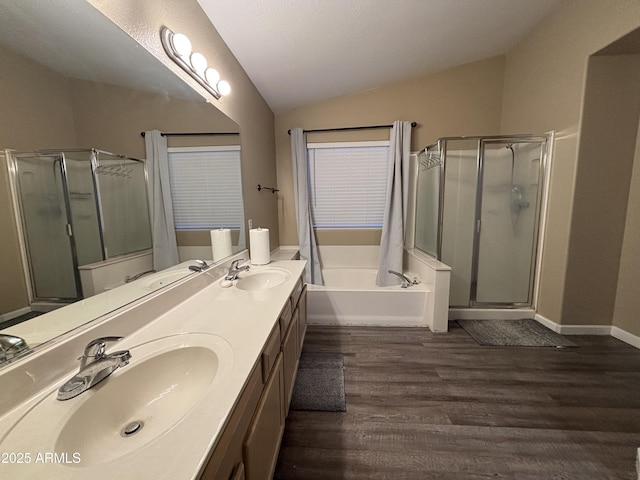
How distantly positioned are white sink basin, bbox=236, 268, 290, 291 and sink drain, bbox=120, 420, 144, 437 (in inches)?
38.3

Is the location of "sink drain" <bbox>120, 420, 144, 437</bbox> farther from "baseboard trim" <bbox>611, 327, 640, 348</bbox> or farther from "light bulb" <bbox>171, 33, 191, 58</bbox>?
"baseboard trim" <bbox>611, 327, 640, 348</bbox>

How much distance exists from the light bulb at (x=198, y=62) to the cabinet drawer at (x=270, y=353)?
144 cm

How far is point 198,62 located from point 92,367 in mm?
1492

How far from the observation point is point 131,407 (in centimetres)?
70

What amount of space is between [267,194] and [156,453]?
2.47m

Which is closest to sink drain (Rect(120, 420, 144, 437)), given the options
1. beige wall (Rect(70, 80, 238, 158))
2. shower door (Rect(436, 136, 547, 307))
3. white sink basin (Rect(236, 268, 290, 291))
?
beige wall (Rect(70, 80, 238, 158))

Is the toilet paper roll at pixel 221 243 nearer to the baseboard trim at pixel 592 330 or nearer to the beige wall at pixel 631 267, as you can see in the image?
the baseboard trim at pixel 592 330

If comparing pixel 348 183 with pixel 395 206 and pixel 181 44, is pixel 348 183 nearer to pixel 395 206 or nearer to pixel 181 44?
pixel 395 206

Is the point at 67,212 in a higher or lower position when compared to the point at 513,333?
higher

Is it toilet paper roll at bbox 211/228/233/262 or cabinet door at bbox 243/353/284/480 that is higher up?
toilet paper roll at bbox 211/228/233/262

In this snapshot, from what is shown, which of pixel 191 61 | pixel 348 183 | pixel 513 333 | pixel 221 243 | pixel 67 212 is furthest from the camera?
pixel 348 183

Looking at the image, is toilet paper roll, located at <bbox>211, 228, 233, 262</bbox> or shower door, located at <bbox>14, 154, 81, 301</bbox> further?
toilet paper roll, located at <bbox>211, 228, 233, 262</bbox>

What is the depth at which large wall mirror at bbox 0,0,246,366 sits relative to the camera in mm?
618

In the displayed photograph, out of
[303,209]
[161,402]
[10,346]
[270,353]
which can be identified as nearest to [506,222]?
[303,209]
